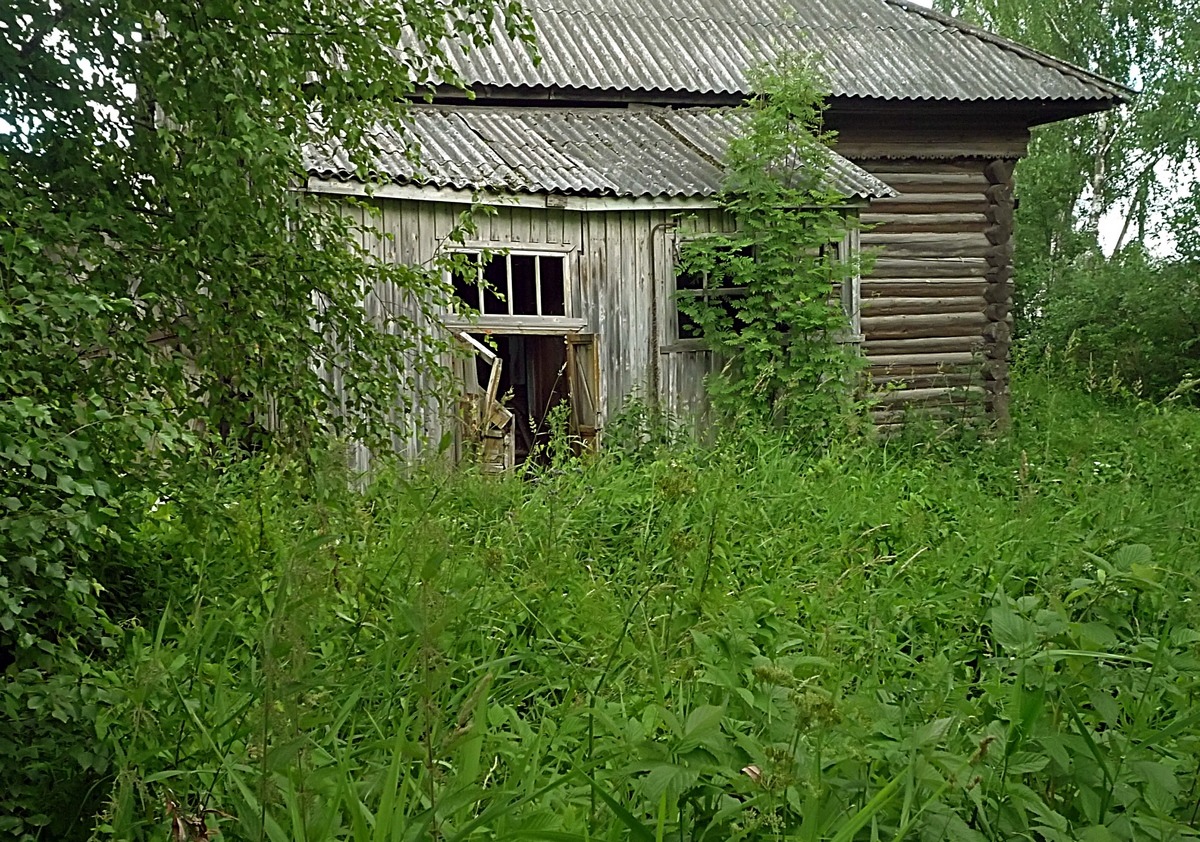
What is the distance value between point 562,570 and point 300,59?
207 centimetres

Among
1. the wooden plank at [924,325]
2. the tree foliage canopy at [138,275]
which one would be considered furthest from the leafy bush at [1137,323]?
the tree foliage canopy at [138,275]

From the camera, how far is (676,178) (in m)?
9.16

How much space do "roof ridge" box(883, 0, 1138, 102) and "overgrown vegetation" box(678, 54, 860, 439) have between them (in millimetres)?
4307

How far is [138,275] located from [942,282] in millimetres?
10161

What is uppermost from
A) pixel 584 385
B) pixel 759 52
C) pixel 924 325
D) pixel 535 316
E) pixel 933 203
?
pixel 759 52

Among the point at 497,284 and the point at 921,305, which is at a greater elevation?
the point at 497,284

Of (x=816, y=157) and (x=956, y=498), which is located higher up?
(x=816, y=157)

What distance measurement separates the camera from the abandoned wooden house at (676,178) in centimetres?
873

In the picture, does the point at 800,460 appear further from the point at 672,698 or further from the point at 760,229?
the point at 672,698

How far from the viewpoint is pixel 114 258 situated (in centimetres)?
324

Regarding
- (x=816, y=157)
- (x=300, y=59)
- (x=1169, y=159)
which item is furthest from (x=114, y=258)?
(x=1169, y=159)

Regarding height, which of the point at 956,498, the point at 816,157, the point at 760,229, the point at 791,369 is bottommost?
the point at 956,498

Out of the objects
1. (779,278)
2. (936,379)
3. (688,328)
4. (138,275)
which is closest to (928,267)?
(936,379)

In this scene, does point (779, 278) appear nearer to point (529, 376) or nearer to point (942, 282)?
point (942, 282)
